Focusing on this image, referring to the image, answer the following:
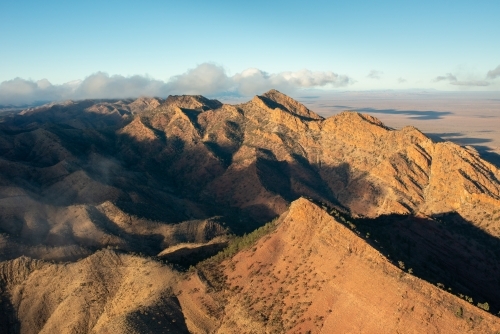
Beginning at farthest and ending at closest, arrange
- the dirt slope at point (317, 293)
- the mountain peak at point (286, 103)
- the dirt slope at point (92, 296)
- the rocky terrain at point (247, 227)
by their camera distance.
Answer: the mountain peak at point (286, 103) < the dirt slope at point (92, 296) < the rocky terrain at point (247, 227) < the dirt slope at point (317, 293)

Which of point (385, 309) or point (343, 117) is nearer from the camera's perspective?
point (385, 309)

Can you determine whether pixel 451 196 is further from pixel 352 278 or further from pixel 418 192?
pixel 352 278

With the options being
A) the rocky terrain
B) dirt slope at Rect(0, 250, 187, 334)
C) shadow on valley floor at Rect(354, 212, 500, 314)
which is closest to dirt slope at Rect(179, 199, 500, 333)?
the rocky terrain

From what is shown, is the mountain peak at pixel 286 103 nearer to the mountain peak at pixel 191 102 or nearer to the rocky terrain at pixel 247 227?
the rocky terrain at pixel 247 227

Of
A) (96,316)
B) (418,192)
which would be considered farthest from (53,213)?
(418,192)

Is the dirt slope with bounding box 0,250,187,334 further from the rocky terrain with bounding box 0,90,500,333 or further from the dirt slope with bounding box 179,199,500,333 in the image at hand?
the dirt slope with bounding box 179,199,500,333

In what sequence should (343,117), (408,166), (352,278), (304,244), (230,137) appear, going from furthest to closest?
1. (230,137)
2. (343,117)
3. (408,166)
4. (304,244)
5. (352,278)

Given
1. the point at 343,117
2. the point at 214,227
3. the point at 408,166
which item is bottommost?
the point at 214,227

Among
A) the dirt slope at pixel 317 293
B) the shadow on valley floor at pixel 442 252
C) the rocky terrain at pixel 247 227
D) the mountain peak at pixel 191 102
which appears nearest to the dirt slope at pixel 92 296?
the rocky terrain at pixel 247 227
